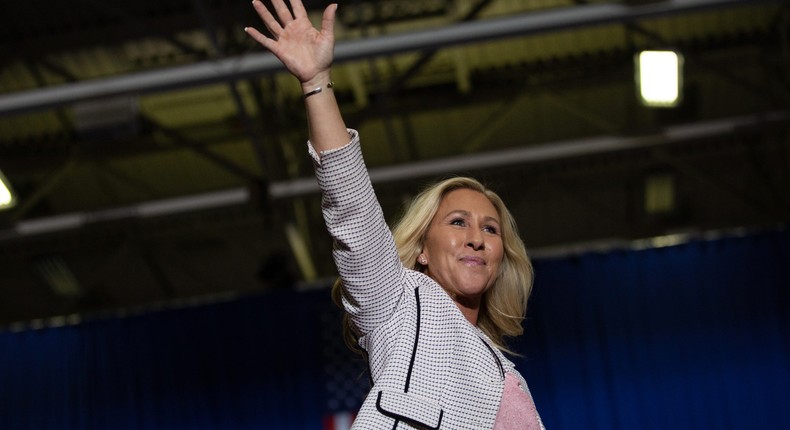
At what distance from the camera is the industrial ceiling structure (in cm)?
688

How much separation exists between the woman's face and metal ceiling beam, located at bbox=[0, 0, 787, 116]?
138 inches

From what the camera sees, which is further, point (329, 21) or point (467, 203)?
point (467, 203)

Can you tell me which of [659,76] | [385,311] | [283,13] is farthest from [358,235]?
[659,76]

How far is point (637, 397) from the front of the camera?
638 centimetres

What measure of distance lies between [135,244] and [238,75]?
3.79m

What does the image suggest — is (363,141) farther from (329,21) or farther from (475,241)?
(329,21)

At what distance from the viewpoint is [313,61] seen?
1543 millimetres

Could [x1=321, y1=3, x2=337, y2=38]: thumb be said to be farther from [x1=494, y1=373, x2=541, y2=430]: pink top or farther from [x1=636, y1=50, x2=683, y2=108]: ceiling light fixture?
[x1=636, y1=50, x2=683, y2=108]: ceiling light fixture

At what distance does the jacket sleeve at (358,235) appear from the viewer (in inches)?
58.3

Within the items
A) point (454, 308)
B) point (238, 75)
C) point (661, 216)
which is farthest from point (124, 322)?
point (454, 308)

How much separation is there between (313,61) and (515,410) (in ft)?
1.89

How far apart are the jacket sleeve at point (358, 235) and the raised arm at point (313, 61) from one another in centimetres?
3

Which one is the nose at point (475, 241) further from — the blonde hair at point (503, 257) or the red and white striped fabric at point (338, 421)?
the red and white striped fabric at point (338, 421)

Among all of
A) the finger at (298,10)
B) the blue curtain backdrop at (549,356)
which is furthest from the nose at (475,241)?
the blue curtain backdrop at (549,356)
